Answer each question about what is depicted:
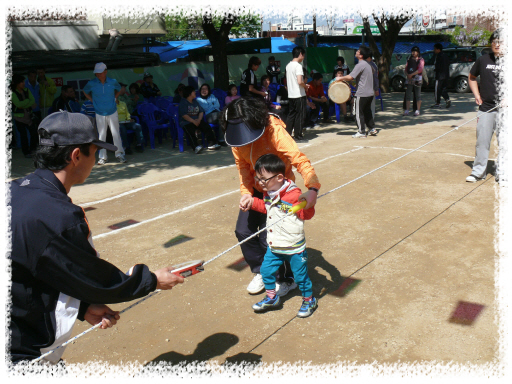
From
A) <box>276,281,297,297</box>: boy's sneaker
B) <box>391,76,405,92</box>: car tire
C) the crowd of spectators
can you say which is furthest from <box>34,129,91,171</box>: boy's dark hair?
<box>391,76,405,92</box>: car tire

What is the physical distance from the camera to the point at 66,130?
6.84ft

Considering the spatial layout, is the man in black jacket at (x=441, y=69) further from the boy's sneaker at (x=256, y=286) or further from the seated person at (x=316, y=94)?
the boy's sneaker at (x=256, y=286)

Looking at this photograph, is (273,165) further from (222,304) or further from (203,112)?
(203,112)

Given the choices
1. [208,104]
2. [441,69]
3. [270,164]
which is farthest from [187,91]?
[441,69]

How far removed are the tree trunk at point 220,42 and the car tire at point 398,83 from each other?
956 centimetres

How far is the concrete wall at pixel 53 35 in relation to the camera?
15.8 meters

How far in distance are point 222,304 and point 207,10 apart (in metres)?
9.61

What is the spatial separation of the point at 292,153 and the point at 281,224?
552 mm

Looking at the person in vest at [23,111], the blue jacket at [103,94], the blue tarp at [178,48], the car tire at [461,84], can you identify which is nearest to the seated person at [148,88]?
the person in vest at [23,111]

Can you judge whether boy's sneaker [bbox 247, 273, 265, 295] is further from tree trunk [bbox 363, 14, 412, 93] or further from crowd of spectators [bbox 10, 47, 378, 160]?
tree trunk [bbox 363, 14, 412, 93]

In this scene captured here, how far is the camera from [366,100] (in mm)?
10484

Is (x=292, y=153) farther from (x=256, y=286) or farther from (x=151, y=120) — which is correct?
(x=151, y=120)

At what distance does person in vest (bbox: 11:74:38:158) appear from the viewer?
9.83m

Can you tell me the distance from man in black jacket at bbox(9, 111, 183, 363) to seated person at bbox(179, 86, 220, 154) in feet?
25.8
